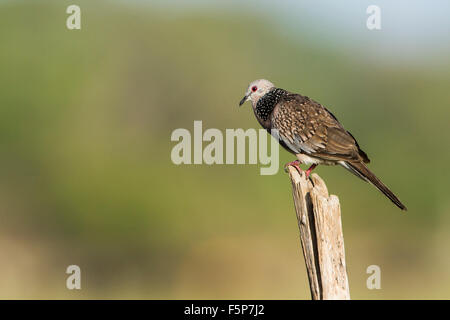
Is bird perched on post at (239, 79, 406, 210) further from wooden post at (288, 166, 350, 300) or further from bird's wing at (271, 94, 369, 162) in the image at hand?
wooden post at (288, 166, 350, 300)

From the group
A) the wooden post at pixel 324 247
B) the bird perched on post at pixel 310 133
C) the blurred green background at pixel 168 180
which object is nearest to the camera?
the wooden post at pixel 324 247

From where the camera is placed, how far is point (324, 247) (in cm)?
513

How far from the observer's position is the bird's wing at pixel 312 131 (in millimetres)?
7121

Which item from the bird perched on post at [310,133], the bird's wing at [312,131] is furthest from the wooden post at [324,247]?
the bird's wing at [312,131]

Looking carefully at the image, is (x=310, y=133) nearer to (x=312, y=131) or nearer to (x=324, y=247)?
(x=312, y=131)

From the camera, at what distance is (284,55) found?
914 inches

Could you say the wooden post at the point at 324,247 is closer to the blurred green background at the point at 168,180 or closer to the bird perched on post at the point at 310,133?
the bird perched on post at the point at 310,133

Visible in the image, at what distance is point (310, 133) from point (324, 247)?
2536 millimetres

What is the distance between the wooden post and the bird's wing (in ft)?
6.04

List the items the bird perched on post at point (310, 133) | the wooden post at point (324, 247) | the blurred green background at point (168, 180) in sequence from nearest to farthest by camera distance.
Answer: the wooden post at point (324, 247)
the bird perched on post at point (310, 133)
the blurred green background at point (168, 180)

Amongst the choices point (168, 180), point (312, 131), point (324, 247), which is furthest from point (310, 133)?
point (168, 180)

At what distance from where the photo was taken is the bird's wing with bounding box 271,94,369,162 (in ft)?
23.4

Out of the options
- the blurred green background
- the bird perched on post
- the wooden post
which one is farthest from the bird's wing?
the blurred green background
